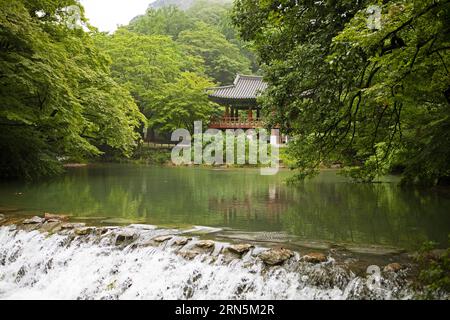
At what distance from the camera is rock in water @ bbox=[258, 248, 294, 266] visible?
6.18 m

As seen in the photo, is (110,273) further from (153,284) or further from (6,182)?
(6,182)

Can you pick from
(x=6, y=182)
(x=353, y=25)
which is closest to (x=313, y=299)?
(x=353, y=25)

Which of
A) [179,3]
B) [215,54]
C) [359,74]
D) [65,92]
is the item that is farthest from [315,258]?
[179,3]

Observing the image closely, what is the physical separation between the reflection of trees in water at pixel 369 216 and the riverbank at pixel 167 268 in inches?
75.2

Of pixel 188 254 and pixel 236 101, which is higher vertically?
pixel 236 101

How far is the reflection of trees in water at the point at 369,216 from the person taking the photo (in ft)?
26.7

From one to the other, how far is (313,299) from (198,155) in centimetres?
2443

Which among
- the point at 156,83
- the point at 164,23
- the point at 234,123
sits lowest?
the point at 234,123

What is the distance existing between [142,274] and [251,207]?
5469mm

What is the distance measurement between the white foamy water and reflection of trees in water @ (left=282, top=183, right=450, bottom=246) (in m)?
2.12

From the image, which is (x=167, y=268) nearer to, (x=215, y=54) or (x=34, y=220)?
(x=34, y=220)

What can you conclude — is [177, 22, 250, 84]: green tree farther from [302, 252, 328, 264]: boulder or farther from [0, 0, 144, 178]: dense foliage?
[302, 252, 328, 264]: boulder

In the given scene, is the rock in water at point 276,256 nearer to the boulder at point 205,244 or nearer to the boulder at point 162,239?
the boulder at point 205,244

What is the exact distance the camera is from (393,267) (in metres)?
5.68
